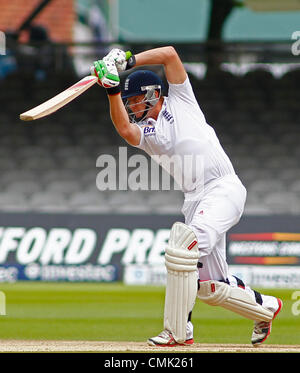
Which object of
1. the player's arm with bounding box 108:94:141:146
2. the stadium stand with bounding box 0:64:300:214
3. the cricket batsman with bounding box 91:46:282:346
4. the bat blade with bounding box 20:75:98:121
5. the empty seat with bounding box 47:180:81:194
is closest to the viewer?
the bat blade with bounding box 20:75:98:121

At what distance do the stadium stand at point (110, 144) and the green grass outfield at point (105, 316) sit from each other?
226 cm

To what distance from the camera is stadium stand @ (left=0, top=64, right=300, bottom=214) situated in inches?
563

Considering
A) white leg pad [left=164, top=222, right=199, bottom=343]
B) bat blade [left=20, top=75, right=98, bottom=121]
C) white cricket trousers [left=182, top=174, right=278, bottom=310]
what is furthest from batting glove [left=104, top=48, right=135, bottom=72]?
white leg pad [left=164, top=222, right=199, bottom=343]

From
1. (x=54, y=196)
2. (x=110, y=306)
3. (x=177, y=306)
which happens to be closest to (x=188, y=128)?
(x=177, y=306)

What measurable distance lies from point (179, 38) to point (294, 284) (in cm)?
688

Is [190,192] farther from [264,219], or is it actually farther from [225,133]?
[225,133]

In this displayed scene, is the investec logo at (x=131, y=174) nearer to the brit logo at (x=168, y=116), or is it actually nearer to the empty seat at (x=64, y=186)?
the empty seat at (x=64, y=186)

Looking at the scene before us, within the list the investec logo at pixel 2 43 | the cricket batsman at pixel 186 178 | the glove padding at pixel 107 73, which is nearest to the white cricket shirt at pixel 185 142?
the cricket batsman at pixel 186 178

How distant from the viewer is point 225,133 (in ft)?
52.6

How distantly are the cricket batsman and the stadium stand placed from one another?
749cm

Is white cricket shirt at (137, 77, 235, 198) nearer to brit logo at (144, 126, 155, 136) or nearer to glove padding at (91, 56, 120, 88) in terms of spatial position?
brit logo at (144, 126, 155, 136)

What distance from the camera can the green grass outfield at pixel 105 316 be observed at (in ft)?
24.5

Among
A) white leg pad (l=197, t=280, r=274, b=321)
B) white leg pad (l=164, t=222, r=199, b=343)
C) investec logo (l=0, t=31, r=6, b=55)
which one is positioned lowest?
investec logo (l=0, t=31, r=6, b=55)

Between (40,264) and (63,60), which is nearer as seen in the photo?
(40,264)
